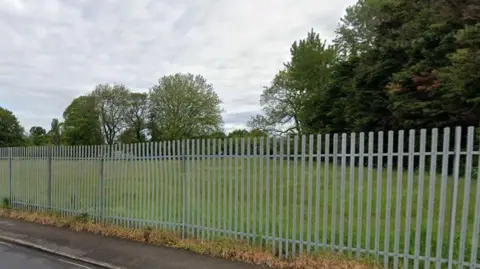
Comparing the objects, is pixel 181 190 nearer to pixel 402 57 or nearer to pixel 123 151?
pixel 123 151

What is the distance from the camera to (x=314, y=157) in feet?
17.8

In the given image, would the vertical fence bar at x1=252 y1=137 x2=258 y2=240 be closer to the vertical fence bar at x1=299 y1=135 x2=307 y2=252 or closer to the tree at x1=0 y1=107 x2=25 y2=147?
the vertical fence bar at x1=299 y1=135 x2=307 y2=252

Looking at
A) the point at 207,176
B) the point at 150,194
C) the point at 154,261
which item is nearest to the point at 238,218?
the point at 207,176

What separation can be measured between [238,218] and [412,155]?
299cm

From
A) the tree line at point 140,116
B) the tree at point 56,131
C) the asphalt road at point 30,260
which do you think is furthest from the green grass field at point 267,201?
the tree at point 56,131

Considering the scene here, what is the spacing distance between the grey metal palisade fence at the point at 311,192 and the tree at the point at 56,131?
5825 cm

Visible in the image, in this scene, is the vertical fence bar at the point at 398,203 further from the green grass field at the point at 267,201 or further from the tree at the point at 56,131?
the tree at the point at 56,131

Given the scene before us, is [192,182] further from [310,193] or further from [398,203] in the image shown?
[398,203]

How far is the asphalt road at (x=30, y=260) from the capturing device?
6025 millimetres

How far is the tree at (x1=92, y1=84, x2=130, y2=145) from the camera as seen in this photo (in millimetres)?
53344

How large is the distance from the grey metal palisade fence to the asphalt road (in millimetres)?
1652

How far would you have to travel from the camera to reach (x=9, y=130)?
57625 millimetres

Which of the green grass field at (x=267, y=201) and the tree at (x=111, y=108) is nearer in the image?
the green grass field at (x=267, y=201)

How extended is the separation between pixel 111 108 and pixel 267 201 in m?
51.5
